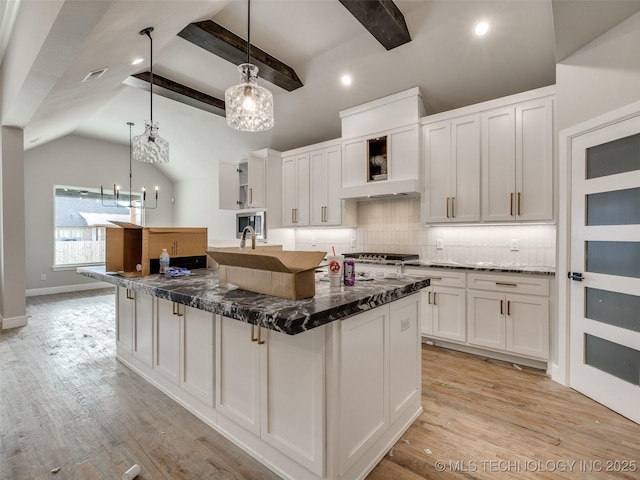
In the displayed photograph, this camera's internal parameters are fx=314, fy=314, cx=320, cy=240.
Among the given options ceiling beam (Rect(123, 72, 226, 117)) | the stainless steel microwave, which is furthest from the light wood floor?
ceiling beam (Rect(123, 72, 226, 117))

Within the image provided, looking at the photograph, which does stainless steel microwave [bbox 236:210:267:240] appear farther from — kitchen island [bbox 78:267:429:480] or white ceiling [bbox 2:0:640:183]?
kitchen island [bbox 78:267:429:480]

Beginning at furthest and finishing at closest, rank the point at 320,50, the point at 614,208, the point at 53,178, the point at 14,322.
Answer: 1. the point at 53,178
2. the point at 14,322
3. the point at 320,50
4. the point at 614,208

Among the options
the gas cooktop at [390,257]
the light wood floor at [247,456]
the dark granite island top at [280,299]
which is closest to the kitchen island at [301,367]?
the dark granite island top at [280,299]

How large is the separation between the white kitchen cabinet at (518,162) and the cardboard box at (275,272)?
259 cm

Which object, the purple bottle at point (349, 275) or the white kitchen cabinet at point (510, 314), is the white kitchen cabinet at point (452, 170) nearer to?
the white kitchen cabinet at point (510, 314)

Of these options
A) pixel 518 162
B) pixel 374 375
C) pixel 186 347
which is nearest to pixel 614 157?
pixel 518 162

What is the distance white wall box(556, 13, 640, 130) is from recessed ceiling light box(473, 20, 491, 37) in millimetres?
741

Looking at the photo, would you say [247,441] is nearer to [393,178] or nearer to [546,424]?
[546,424]

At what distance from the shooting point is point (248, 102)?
232 cm

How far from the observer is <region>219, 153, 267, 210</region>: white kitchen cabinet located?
205 inches

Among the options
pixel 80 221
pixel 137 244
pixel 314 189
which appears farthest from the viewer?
pixel 80 221

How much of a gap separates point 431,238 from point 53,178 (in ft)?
25.2

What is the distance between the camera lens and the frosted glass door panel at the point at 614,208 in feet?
7.16

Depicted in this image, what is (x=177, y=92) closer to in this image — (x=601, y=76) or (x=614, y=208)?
(x=601, y=76)
